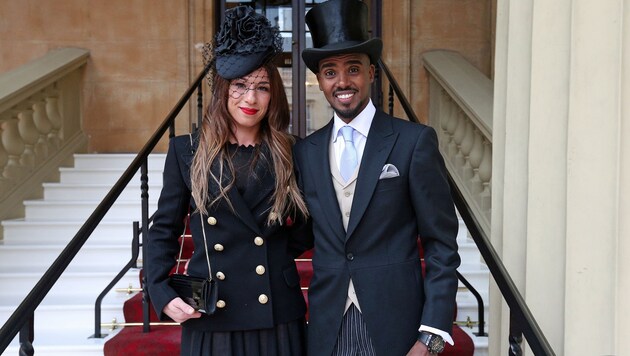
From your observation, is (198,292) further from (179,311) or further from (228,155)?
(228,155)

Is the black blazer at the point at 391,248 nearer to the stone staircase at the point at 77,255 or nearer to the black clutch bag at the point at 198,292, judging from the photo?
the black clutch bag at the point at 198,292

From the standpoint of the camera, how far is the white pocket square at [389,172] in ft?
6.43

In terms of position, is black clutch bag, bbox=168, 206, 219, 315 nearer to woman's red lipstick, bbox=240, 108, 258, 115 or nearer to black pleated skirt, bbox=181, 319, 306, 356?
black pleated skirt, bbox=181, 319, 306, 356

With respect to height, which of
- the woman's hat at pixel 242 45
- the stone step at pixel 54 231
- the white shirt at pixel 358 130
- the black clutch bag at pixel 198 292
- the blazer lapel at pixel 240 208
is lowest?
the stone step at pixel 54 231

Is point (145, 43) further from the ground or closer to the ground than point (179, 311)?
further from the ground

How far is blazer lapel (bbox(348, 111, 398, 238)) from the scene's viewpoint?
6.40ft

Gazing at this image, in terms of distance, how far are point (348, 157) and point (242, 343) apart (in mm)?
710

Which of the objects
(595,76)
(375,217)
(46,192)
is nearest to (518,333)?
(375,217)

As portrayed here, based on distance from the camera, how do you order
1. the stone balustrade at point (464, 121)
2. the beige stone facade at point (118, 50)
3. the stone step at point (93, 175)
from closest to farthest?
1. the stone balustrade at point (464, 121)
2. the stone step at point (93, 175)
3. the beige stone facade at point (118, 50)

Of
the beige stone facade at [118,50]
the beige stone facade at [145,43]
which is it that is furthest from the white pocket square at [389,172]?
the beige stone facade at [118,50]

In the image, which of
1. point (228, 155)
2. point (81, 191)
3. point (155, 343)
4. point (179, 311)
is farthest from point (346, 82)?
point (81, 191)

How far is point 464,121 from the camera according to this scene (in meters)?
5.36

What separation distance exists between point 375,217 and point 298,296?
0.43 metres

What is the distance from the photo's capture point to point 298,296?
2174mm
